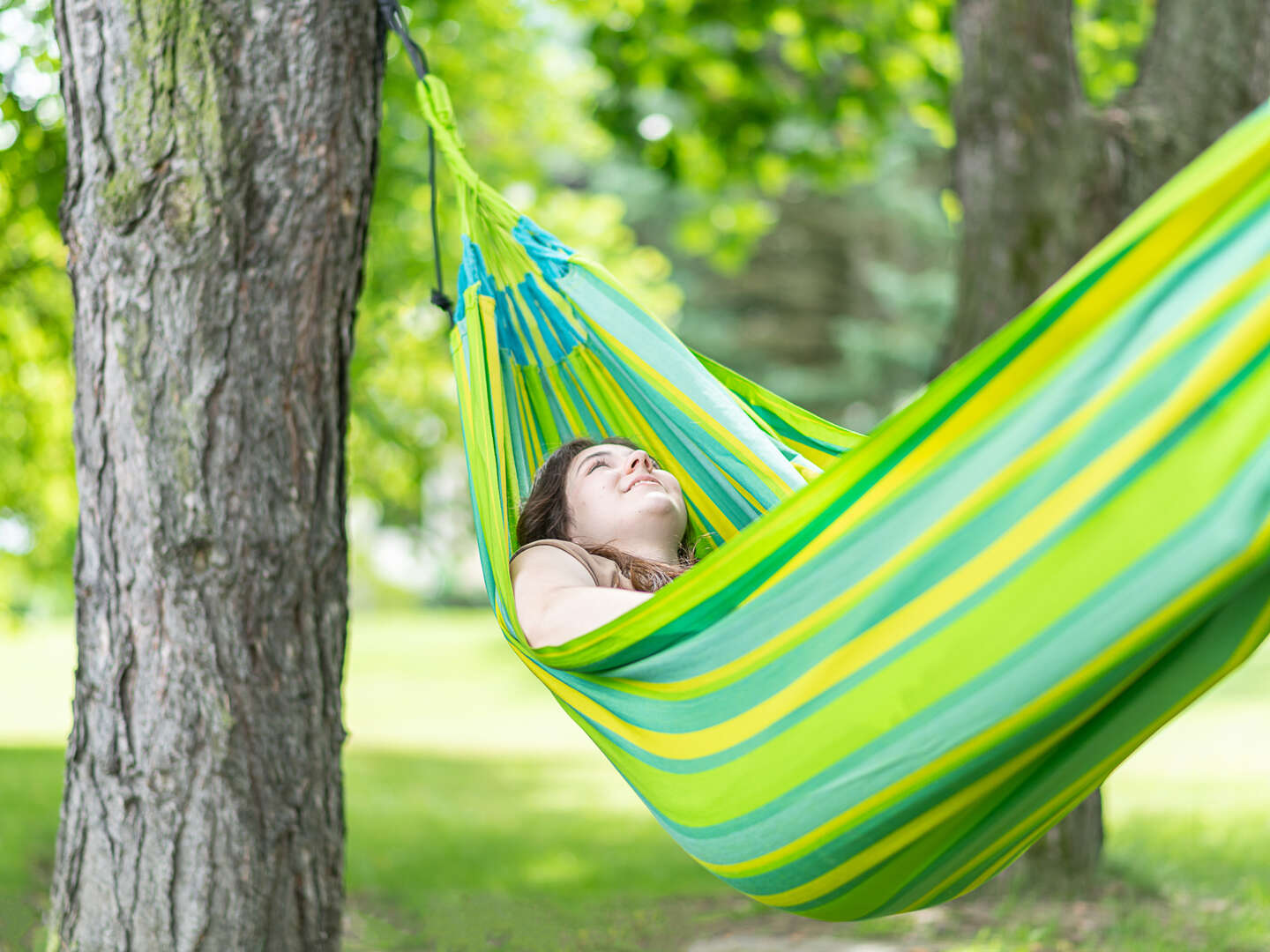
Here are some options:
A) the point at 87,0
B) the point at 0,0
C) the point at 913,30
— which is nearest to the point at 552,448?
the point at 87,0

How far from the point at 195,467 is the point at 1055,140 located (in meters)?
2.31

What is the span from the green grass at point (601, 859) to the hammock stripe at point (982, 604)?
1536 millimetres

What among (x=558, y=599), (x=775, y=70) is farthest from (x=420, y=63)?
(x=775, y=70)

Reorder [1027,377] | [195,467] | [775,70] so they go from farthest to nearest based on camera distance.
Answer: [775,70]
[195,467]
[1027,377]

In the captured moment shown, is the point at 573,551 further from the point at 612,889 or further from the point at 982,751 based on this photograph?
the point at 612,889

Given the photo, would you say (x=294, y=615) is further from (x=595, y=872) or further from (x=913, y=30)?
(x=913, y=30)

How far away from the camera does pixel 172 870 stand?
5.36 feet

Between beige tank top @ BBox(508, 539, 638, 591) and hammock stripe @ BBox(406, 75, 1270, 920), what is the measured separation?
0.14 meters

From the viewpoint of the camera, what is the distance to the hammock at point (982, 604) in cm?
100

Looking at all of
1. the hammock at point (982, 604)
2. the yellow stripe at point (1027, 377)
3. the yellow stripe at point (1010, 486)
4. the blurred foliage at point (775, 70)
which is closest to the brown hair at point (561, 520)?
the hammock at point (982, 604)

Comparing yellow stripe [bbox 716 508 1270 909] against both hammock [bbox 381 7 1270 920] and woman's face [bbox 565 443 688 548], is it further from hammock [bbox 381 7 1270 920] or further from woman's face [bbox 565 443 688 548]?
woman's face [bbox 565 443 688 548]

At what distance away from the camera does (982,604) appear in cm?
110

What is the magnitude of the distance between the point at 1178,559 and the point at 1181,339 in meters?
0.20

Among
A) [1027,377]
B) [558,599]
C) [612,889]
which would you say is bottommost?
[612,889]
